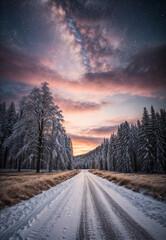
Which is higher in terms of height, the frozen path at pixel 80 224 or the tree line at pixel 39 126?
the tree line at pixel 39 126

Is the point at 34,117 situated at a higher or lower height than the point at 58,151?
higher

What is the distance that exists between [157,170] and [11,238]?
101ft

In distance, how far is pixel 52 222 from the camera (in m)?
3.34

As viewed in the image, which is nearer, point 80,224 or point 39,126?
point 80,224

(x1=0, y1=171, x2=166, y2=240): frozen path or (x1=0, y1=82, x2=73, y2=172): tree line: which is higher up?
(x1=0, y1=82, x2=73, y2=172): tree line

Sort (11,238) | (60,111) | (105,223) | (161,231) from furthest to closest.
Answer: (60,111) < (105,223) < (161,231) < (11,238)

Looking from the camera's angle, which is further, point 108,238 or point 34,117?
point 34,117

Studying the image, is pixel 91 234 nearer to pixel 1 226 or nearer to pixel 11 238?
pixel 11 238

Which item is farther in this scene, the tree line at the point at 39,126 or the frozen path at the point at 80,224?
the tree line at the point at 39,126

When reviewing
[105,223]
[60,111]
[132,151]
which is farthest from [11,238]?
[132,151]

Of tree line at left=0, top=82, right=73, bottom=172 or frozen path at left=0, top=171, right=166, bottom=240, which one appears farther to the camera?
tree line at left=0, top=82, right=73, bottom=172

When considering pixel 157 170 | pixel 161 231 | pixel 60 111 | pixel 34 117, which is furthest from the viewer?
pixel 157 170

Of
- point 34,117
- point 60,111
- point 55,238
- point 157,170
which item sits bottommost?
point 157,170

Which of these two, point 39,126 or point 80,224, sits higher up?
point 39,126
